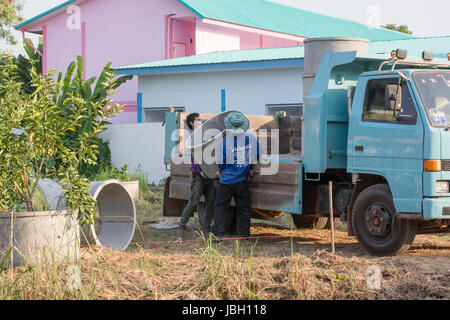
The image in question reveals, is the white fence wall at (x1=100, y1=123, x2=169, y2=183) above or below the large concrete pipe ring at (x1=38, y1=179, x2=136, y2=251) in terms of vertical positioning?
above

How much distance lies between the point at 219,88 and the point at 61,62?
36.0 feet

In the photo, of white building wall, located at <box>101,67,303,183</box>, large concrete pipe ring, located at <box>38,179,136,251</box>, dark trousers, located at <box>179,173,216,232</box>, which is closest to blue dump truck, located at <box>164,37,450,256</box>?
dark trousers, located at <box>179,173,216,232</box>

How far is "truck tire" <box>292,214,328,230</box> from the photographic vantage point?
1200cm

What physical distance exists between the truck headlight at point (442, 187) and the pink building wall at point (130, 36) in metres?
18.0

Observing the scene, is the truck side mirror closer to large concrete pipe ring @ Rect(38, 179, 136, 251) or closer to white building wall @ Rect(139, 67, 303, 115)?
large concrete pipe ring @ Rect(38, 179, 136, 251)

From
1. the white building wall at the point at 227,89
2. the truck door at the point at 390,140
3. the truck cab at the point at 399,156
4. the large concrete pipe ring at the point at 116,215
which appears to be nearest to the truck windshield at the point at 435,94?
the truck cab at the point at 399,156

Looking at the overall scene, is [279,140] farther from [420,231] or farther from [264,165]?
[420,231]

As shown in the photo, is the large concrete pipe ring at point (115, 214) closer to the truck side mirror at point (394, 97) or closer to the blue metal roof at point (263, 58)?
the truck side mirror at point (394, 97)

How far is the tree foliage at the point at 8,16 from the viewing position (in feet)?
109

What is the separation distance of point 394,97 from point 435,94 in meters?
0.53

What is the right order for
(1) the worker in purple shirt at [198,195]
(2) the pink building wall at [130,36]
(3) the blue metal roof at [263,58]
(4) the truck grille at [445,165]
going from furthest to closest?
(2) the pink building wall at [130,36], (3) the blue metal roof at [263,58], (1) the worker in purple shirt at [198,195], (4) the truck grille at [445,165]

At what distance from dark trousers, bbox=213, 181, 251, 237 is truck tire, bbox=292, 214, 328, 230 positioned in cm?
168

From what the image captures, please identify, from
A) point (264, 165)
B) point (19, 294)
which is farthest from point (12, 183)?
point (264, 165)

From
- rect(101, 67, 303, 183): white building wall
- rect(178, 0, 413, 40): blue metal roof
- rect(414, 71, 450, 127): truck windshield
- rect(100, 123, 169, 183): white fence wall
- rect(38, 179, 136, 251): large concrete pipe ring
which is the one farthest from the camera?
rect(178, 0, 413, 40): blue metal roof
